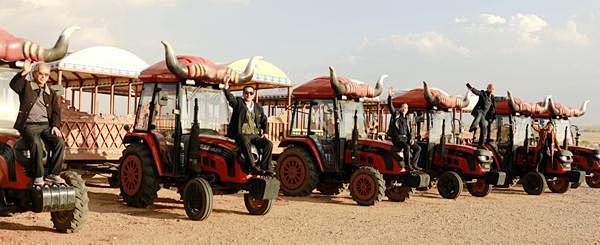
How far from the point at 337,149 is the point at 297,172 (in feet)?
3.16

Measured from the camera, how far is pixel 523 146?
14.7 metres

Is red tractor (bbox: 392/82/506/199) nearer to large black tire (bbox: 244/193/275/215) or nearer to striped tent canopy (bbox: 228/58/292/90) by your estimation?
large black tire (bbox: 244/193/275/215)

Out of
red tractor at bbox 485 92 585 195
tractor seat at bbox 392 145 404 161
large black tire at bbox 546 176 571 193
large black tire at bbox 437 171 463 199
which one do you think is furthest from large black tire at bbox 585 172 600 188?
tractor seat at bbox 392 145 404 161

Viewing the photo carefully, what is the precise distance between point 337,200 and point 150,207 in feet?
11.9

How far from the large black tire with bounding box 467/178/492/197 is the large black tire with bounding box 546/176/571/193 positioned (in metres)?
2.65

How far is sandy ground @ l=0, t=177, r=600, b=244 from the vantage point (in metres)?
7.25

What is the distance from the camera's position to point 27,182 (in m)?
6.55

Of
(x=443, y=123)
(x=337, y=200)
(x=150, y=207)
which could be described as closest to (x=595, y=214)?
(x=443, y=123)

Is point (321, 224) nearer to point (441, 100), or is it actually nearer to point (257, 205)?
point (257, 205)

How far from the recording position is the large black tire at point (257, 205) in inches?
356

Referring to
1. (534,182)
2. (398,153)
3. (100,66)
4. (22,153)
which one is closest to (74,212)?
(22,153)

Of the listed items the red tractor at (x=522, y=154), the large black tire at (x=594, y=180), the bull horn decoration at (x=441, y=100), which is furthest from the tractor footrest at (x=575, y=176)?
the bull horn decoration at (x=441, y=100)

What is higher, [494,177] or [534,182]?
[494,177]

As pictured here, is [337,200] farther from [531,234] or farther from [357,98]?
[531,234]
